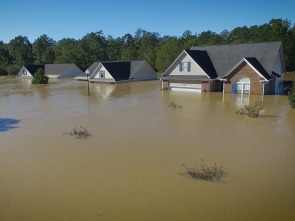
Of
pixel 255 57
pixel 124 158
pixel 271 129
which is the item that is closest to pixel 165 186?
pixel 124 158

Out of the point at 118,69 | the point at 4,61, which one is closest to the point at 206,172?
the point at 118,69

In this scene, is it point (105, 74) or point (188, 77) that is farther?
point (105, 74)

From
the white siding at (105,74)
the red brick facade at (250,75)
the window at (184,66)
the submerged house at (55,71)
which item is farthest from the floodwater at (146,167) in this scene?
the submerged house at (55,71)

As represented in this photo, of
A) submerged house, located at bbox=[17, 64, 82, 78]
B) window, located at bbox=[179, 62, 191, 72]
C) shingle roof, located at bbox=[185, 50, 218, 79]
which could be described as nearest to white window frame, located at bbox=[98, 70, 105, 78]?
window, located at bbox=[179, 62, 191, 72]

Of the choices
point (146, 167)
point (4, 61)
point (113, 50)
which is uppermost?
point (113, 50)

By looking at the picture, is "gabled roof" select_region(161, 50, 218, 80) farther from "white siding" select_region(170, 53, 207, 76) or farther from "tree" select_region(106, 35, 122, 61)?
"tree" select_region(106, 35, 122, 61)

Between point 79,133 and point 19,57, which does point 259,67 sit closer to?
point 79,133

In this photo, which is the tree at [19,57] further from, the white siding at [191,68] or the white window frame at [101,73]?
the white siding at [191,68]
